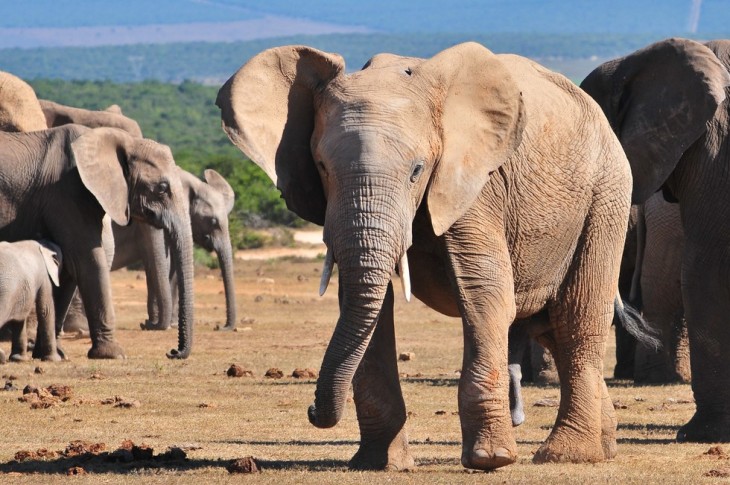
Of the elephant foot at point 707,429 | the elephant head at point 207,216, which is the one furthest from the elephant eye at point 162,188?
the elephant foot at point 707,429

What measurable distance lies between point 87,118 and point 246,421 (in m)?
8.83

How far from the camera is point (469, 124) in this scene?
27.3 feet

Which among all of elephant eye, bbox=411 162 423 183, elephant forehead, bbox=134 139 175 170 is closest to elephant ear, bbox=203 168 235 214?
elephant forehead, bbox=134 139 175 170

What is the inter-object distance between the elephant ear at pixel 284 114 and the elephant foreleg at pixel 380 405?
0.72 meters

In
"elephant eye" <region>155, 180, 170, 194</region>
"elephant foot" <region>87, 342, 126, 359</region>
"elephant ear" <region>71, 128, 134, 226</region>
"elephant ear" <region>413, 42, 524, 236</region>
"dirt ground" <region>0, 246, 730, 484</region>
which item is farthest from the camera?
"elephant eye" <region>155, 180, 170, 194</region>

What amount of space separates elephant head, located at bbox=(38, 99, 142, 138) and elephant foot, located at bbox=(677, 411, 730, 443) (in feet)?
32.8

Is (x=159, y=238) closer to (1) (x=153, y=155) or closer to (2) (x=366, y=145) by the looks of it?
(1) (x=153, y=155)

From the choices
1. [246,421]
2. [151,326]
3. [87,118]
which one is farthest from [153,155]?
[246,421]

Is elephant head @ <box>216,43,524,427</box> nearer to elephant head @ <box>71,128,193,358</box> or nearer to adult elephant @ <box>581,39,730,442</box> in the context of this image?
adult elephant @ <box>581,39,730,442</box>

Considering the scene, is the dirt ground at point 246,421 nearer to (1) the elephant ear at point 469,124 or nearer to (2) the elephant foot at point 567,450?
(2) the elephant foot at point 567,450

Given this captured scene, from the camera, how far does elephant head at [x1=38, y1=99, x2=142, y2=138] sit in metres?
19.4

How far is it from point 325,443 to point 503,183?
8.07 feet

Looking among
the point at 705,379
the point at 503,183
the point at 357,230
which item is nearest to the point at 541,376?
the point at 705,379

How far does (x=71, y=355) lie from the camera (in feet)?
52.9
